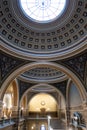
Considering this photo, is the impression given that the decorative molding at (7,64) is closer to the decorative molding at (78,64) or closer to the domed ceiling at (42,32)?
the domed ceiling at (42,32)

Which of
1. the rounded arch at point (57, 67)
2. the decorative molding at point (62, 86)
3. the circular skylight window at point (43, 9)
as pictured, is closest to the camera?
the circular skylight window at point (43, 9)

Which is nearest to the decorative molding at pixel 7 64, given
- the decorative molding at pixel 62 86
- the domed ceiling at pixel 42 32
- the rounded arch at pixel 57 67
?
the rounded arch at pixel 57 67

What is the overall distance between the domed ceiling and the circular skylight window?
30 cm

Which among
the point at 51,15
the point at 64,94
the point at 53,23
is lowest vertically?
the point at 64,94

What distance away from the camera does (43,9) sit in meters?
14.5

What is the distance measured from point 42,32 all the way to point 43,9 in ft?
7.05

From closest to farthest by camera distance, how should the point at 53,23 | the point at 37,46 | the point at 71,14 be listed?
1. the point at 71,14
2. the point at 53,23
3. the point at 37,46

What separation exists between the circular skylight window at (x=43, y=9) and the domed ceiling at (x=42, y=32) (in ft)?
0.97

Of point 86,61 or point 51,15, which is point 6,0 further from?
point 86,61

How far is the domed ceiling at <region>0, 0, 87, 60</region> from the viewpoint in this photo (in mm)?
12102

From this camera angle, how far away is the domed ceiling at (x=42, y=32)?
1210 centimetres

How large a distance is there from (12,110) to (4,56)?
9118 millimetres

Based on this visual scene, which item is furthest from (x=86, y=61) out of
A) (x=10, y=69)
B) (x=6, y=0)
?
(x=6, y=0)

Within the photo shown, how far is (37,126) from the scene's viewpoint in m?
25.8
